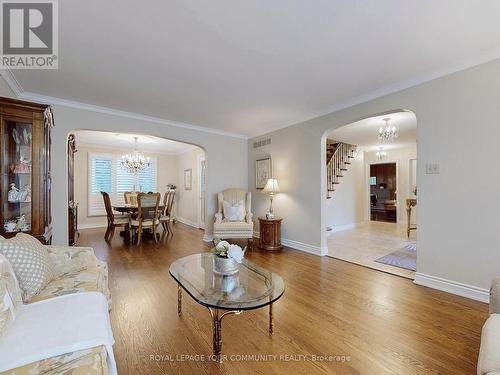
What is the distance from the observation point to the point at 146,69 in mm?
2469

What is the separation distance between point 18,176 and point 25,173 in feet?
0.33

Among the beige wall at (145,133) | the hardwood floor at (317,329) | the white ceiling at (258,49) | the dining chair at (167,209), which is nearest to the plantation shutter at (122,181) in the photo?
the dining chair at (167,209)

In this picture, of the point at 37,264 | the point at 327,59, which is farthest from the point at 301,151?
the point at 37,264

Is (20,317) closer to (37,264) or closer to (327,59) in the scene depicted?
(37,264)

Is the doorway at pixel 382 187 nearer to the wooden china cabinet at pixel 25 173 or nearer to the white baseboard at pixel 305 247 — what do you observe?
the white baseboard at pixel 305 247

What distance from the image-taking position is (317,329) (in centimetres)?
188

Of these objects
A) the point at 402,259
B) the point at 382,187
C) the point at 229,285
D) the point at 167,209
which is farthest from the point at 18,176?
the point at 382,187

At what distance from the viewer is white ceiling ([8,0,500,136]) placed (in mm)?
1667

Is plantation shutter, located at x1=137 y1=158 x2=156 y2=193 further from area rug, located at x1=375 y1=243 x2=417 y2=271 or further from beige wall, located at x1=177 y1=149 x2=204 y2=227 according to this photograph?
area rug, located at x1=375 y1=243 x2=417 y2=271

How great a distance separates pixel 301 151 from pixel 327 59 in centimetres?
208

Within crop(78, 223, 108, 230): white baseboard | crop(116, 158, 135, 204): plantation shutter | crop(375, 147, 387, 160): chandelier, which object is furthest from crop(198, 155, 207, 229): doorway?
crop(375, 147, 387, 160): chandelier

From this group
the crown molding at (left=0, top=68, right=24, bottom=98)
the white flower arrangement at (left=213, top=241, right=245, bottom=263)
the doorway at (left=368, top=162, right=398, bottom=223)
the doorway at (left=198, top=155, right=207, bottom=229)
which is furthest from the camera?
the doorway at (left=368, top=162, right=398, bottom=223)

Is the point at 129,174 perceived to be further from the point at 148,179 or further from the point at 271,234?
the point at 271,234

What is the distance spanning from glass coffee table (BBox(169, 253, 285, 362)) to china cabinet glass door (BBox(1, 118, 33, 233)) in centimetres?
175
